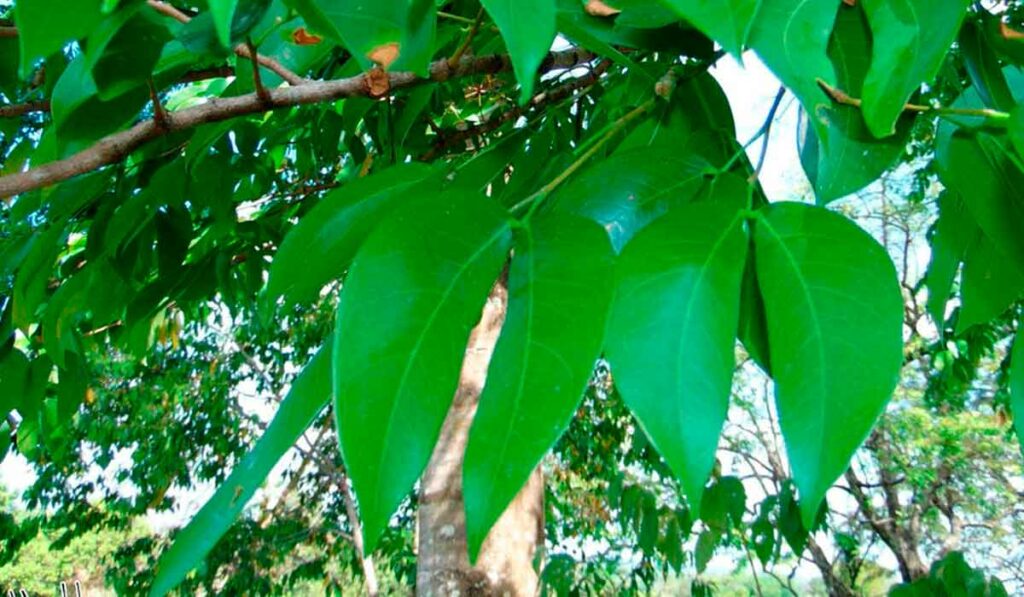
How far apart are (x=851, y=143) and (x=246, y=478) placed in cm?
26

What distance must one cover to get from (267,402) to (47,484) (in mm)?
1216

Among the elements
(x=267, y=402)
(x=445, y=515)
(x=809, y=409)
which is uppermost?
(x=267, y=402)

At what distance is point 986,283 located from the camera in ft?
1.60

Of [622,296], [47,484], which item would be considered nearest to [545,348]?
[622,296]

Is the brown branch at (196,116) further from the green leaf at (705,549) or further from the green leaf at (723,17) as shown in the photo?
the green leaf at (705,549)

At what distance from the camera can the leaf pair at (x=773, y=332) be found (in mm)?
284

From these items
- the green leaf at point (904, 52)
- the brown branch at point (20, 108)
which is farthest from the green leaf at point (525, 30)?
the brown branch at point (20, 108)

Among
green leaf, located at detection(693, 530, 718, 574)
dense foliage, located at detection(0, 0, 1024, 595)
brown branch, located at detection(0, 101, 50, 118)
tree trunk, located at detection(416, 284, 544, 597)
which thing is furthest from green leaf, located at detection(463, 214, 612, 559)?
green leaf, located at detection(693, 530, 718, 574)

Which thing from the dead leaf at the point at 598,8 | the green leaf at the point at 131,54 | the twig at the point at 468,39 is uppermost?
the twig at the point at 468,39

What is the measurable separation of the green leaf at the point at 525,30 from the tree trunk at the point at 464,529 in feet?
4.27

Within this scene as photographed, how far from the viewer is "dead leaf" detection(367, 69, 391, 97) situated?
0.46m

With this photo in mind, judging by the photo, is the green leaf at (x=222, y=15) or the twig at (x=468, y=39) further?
the twig at (x=468, y=39)

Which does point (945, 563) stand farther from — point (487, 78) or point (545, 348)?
point (545, 348)

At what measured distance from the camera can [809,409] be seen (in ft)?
0.96
